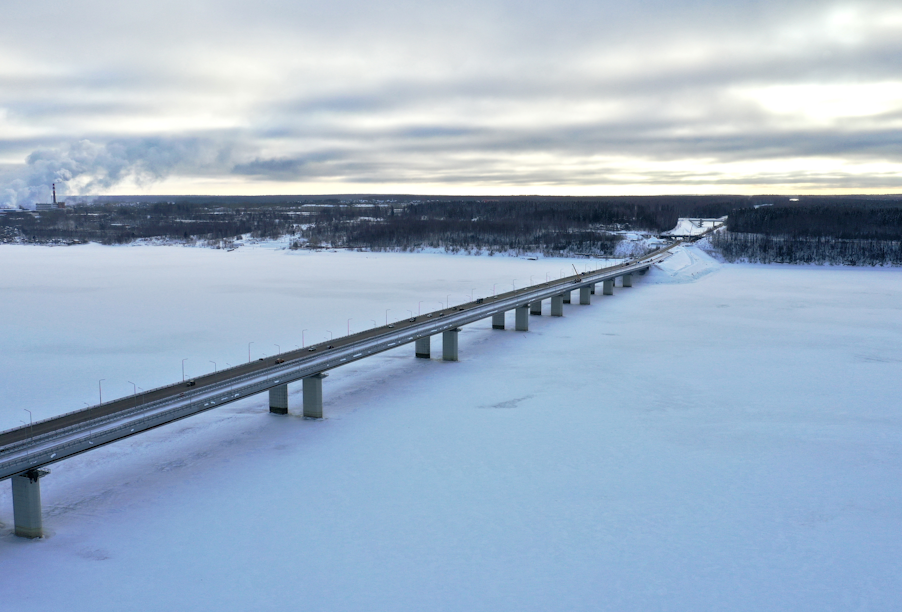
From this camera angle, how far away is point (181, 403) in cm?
2556

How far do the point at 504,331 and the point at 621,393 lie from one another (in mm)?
22257

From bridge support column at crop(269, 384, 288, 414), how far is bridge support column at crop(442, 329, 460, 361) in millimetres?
14729

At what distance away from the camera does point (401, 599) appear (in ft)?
59.1

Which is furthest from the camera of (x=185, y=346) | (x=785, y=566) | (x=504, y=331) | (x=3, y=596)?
(x=504, y=331)

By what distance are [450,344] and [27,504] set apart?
2888cm

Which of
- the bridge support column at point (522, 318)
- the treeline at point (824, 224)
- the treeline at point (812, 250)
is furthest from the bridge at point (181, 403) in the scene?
the treeline at point (824, 224)

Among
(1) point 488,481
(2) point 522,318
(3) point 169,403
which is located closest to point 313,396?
(3) point 169,403

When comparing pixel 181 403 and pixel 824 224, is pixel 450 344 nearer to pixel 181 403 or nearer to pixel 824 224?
pixel 181 403

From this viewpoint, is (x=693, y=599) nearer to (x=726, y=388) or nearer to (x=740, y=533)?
(x=740, y=533)

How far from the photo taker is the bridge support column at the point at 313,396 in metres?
32.5

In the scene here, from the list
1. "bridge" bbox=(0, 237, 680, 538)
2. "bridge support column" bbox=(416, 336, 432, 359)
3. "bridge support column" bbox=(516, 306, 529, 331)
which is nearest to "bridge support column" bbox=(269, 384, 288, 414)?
"bridge" bbox=(0, 237, 680, 538)

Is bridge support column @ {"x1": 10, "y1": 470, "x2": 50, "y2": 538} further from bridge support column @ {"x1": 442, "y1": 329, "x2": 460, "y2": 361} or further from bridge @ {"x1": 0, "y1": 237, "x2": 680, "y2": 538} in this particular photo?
bridge support column @ {"x1": 442, "y1": 329, "x2": 460, "y2": 361}

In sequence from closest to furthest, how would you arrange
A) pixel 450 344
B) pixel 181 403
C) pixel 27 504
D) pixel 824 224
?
pixel 27 504
pixel 181 403
pixel 450 344
pixel 824 224

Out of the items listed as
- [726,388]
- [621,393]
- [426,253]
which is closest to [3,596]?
[621,393]
